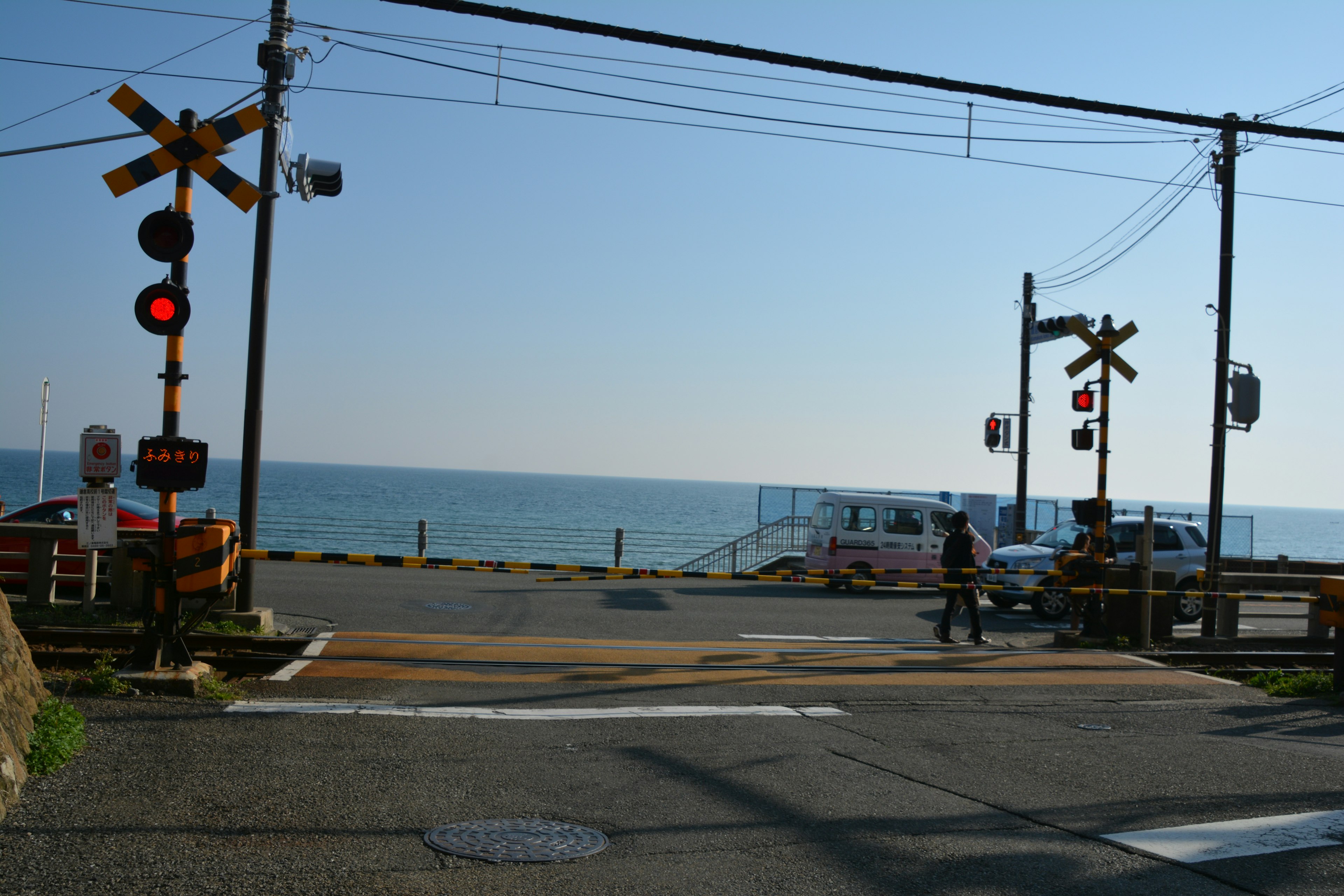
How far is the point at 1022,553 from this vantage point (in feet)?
62.1

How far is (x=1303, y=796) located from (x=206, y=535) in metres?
7.79

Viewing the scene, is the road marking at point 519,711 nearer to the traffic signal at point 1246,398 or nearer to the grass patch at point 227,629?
the grass patch at point 227,629

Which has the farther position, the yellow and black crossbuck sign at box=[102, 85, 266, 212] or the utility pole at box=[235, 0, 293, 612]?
the utility pole at box=[235, 0, 293, 612]

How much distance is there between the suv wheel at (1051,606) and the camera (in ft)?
56.2

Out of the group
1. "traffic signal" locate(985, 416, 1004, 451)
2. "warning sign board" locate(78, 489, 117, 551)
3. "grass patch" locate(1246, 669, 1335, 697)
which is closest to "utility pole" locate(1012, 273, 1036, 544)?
"traffic signal" locate(985, 416, 1004, 451)

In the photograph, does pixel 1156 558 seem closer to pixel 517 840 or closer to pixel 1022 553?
pixel 1022 553

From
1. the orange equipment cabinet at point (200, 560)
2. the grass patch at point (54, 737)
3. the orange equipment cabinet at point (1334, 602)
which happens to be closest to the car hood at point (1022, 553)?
the orange equipment cabinet at point (1334, 602)

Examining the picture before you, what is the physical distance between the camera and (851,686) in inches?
379

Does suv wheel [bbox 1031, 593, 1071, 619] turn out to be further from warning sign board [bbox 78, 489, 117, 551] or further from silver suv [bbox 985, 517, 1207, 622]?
warning sign board [bbox 78, 489, 117, 551]

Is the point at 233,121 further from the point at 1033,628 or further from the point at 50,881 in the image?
the point at 1033,628

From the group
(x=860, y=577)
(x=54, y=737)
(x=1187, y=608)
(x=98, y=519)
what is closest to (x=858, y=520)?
(x=860, y=577)

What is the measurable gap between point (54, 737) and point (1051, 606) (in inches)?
593

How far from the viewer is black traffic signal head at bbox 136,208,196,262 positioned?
25.6 ft

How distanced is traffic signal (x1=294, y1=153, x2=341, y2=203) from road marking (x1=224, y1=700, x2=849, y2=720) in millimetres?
6785
